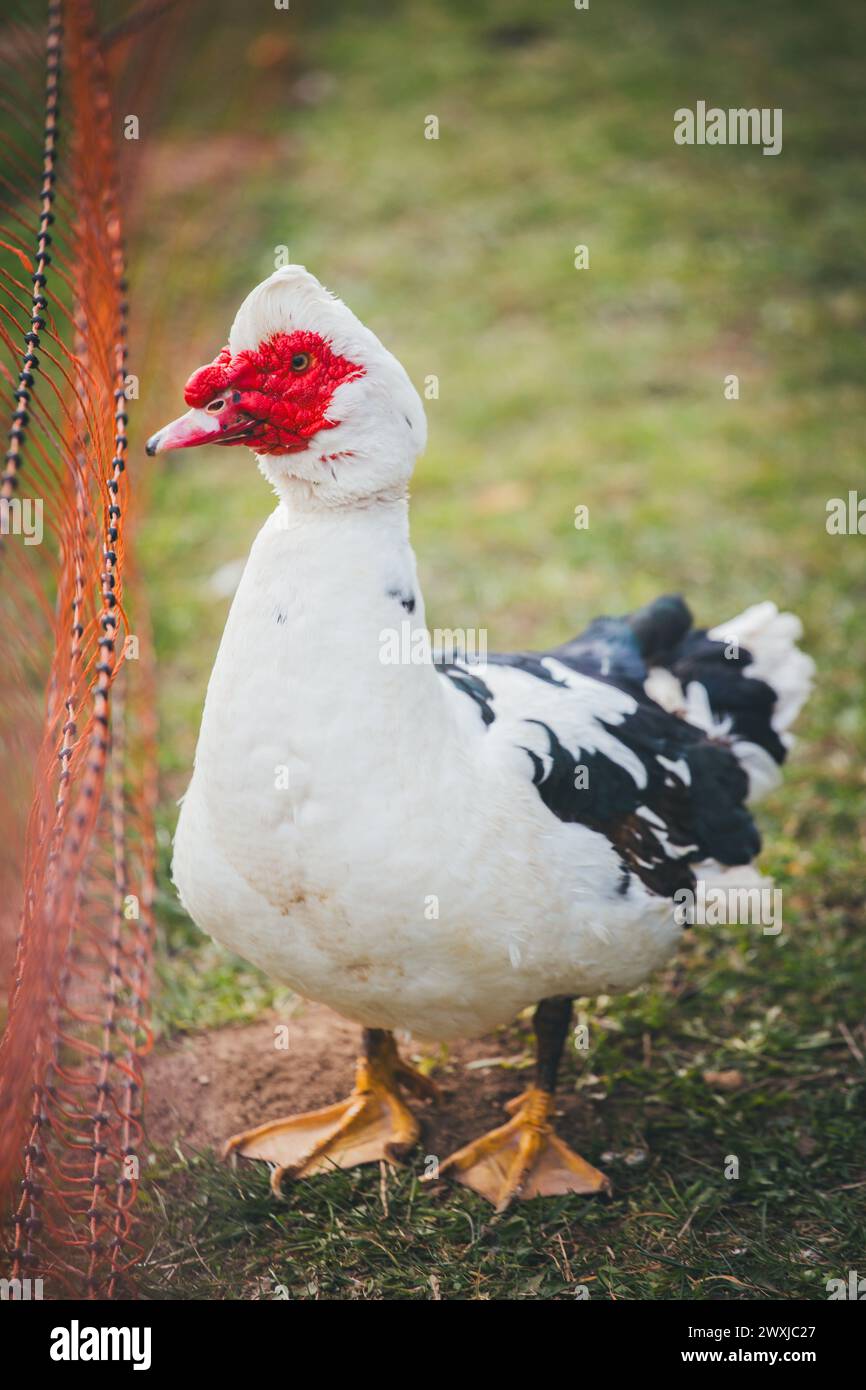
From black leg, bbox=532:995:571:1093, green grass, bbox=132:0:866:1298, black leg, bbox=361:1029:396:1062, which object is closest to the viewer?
green grass, bbox=132:0:866:1298

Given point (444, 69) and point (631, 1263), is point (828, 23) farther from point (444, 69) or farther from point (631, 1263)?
point (631, 1263)

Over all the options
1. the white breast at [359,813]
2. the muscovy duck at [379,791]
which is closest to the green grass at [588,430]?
the muscovy duck at [379,791]

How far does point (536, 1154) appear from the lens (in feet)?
9.55

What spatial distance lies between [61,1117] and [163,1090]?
0.84ft

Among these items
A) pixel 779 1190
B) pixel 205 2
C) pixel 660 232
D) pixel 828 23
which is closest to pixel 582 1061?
pixel 779 1190

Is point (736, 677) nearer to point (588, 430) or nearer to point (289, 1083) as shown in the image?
point (289, 1083)

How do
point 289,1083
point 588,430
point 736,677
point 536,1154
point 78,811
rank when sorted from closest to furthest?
point 78,811 < point 536,1154 < point 289,1083 < point 736,677 < point 588,430

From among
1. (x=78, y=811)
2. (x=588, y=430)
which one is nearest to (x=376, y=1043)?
(x=78, y=811)

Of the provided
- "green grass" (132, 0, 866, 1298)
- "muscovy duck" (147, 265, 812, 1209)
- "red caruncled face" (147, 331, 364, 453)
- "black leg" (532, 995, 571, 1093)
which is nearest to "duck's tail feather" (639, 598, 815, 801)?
"muscovy duck" (147, 265, 812, 1209)

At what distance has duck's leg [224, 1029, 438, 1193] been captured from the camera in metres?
2.95

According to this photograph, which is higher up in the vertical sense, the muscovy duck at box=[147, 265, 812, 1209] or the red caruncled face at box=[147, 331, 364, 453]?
the red caruncled face at box=[147, 331, 364, 453]

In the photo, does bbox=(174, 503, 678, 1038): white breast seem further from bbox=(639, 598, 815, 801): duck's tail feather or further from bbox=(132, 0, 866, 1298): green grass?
bbox=(639, 598, 815, 801): duck's tail feather

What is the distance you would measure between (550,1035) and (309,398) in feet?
5.28

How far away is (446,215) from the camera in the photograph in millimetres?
8531
